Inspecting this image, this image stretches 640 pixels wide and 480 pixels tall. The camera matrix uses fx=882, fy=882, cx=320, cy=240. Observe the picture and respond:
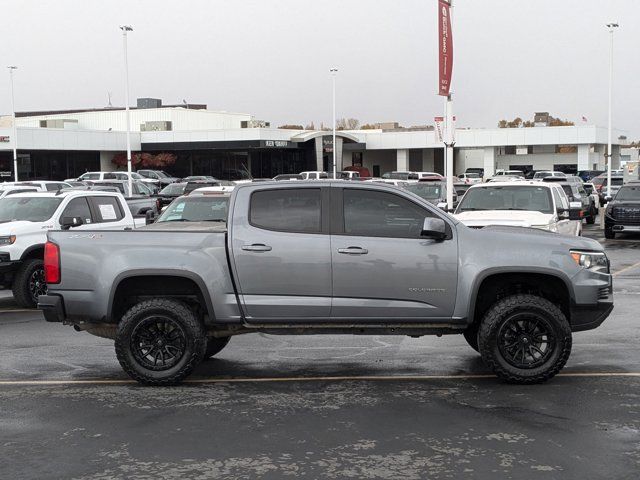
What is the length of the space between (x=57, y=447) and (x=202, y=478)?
137 cm

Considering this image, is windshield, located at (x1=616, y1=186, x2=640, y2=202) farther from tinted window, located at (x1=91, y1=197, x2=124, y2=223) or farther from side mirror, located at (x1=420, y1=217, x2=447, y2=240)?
side mirror, located at (x1=420, y1=217, x2=447, y2=240)

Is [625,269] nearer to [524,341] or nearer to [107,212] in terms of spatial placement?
[107,212]

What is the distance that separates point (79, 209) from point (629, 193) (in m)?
18.9

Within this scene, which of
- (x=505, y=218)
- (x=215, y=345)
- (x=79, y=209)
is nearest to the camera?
(x=215, y=345)

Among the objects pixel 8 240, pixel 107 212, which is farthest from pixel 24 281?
pixel 107 212

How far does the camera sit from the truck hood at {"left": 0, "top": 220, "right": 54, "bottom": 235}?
13883mm

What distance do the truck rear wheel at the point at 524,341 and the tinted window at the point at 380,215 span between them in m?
1.12

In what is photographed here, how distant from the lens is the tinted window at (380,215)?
27.6ft

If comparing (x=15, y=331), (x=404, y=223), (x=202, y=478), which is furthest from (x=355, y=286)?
(x=15, y=331)

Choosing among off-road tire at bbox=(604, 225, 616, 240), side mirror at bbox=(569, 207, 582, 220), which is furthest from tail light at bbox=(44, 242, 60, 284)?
off-road tire at bbox=(604, 225, 616, 240)

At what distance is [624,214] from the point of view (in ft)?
87.6

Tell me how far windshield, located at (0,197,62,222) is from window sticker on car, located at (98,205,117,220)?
2.70 ft

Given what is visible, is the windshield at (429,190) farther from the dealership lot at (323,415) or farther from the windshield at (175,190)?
the dealership lot at (323,415)

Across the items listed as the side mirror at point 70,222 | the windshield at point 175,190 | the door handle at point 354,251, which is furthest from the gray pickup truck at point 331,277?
the windshield at point 175,190
